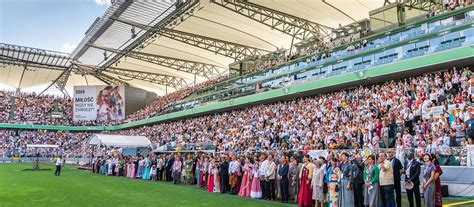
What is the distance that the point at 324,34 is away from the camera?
32656 millimetres

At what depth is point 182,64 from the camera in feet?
159

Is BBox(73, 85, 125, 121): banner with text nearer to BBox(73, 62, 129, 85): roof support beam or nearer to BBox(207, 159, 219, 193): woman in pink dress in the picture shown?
BBox(73, 62, 129, 85): roof support beam

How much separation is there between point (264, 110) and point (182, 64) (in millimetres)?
22986

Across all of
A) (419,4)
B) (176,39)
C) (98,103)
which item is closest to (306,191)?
(419,4)

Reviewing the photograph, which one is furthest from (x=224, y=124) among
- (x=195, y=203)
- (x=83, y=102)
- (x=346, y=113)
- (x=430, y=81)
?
(x=83, y=102)

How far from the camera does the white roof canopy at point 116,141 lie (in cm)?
3131

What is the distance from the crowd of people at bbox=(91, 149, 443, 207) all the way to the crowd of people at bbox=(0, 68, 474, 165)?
70.5 inches

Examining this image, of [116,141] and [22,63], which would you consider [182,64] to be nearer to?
[116,141]

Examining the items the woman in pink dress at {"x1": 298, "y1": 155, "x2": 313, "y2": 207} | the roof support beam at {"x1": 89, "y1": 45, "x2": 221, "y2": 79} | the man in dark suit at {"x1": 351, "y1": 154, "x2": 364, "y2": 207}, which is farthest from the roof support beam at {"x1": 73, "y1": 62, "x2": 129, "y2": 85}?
the man in dark suit at {"x1": 351, "y1": 154, "x2": 364, "y2": 207}

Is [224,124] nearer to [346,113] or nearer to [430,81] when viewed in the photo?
[346,113]

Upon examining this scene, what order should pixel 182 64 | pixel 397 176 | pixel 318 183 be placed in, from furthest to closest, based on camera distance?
pixel 182 64 < pixel 318 183 < pixel 397 176

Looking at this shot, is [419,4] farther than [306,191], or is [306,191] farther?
[419,4]

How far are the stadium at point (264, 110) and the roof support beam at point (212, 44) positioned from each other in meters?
0.20

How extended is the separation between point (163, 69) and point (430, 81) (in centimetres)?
3826
